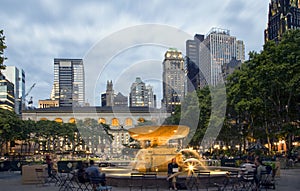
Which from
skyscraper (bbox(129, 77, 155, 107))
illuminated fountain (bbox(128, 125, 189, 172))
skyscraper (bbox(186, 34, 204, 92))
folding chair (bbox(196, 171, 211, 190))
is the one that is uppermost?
skyscraper (bbox(186, 34, 204, 92))

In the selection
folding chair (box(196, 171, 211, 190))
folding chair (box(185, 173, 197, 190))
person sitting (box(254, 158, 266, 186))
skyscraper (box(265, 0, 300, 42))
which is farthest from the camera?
skyscraper (box(265, 0, 300, 42))

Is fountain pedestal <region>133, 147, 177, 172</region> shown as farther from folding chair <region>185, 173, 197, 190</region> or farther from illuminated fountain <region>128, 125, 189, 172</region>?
folding chair <region>185, 173, 197, 190</region>

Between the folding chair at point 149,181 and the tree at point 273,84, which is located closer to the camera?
the folding chair at point 149,181

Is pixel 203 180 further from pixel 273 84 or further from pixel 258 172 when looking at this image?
pixel 273 84

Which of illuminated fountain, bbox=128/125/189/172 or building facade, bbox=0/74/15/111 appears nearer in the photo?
illuminated fountain, bbox=128/125/189/172

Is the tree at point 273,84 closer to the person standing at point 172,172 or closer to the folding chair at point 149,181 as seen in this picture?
the person standing at point 172,172

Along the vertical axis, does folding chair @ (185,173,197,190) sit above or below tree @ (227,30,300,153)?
below

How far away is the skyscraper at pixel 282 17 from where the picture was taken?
138 meters

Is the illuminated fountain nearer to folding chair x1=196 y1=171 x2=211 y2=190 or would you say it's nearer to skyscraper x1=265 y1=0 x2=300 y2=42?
folding chair x1=196 y1=171 x2=211 y2=190

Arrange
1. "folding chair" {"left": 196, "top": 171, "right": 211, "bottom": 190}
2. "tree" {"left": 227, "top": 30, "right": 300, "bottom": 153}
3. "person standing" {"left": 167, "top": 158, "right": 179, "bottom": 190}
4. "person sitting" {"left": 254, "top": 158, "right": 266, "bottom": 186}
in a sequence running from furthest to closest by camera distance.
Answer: "tree" {"left": 227, "top": 30, "right": 300, "bottom": 153} < "folding chair" {"left": 196, "top": 171, "right": 211, "bottom": 190} < "person standing" {"left": 167, "top": 158, "right": 179, "bottom": 190} < "person sitting" {"left": 254, "top": 158, "right": 266, "bottom": 186}

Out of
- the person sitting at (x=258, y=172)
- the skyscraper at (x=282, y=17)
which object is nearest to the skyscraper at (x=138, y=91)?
the person sitting at (x=258, y=172)

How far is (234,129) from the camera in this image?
62.6 m

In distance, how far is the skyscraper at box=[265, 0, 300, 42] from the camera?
138 metres

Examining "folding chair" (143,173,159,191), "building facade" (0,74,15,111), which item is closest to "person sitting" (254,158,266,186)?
"folding chair" (143,173,159,191)
